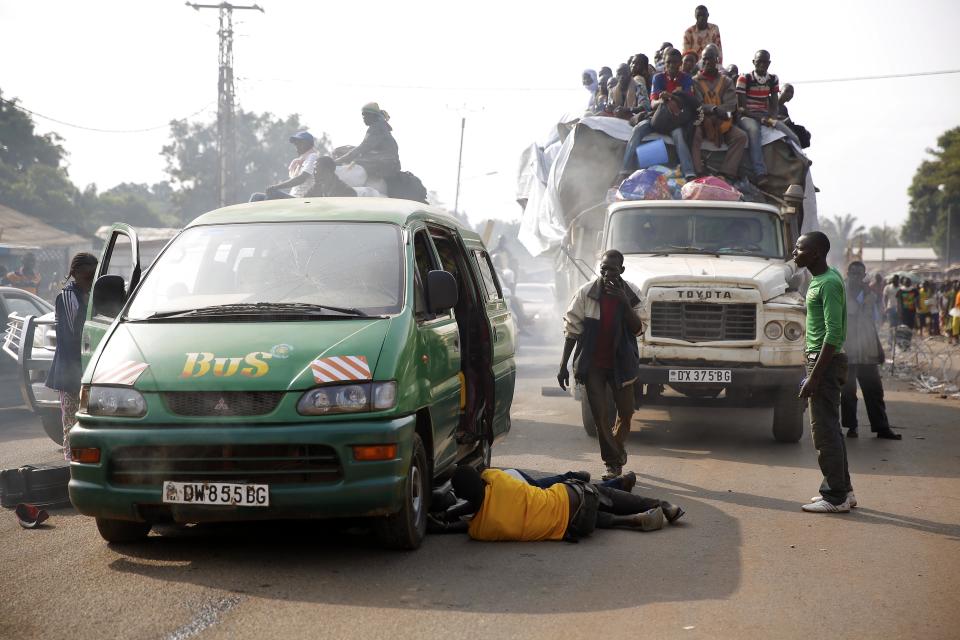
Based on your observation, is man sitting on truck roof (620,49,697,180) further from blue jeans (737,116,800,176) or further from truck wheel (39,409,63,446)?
truck wheel (39,409,63,446)

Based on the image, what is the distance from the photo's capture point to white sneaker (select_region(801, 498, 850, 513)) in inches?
289

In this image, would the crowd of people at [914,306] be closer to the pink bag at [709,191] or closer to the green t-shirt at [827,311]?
the pink bag at [709,191]

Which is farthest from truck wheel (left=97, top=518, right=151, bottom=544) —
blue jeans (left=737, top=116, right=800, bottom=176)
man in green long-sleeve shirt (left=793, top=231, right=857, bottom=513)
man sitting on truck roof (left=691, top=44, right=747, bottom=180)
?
blue jeans (left=737, top=116, right=800, bottom=176)

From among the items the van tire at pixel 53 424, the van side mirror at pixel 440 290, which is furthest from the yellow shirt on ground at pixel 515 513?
the van tire at pixel 53 424

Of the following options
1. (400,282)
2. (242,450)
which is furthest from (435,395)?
(242,450)

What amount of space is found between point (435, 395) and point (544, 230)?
8310mm

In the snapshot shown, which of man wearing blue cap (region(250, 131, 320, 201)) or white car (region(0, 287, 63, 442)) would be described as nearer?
white car (region(0, 287, 63, 442))

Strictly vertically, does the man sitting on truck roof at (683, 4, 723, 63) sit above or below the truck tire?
above

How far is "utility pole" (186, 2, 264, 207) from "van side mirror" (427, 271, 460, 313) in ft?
87.1

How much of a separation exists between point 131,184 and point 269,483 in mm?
98820

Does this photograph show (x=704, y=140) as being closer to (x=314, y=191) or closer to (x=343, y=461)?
(x=314, y=191)

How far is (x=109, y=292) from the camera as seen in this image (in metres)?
6.59

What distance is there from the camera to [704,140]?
43.7 ft

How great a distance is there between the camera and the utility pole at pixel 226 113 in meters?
32.6
